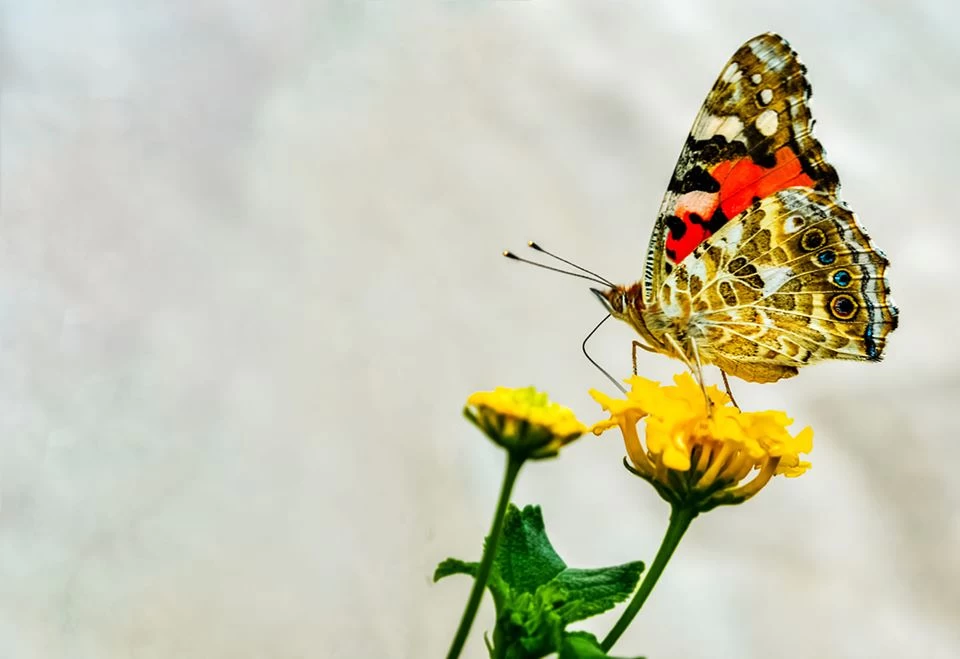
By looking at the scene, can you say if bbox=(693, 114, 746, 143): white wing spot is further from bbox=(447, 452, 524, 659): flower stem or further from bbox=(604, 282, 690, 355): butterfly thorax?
bbox=(447, 452, 524, 659): flower stem

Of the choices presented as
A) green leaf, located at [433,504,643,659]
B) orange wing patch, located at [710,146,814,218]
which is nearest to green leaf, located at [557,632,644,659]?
green leaf, located at [433,504,643,659]

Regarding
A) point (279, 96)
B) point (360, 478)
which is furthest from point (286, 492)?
point (279, 96)

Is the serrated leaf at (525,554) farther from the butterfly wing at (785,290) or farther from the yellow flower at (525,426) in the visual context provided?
the butterfly wing at (785,290)

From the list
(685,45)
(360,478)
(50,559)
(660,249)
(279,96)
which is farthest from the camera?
(685,45)

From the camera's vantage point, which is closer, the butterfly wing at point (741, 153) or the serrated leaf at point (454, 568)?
the serrated leaf at point (454, 568)

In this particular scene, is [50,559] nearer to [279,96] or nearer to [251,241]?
[251,241]

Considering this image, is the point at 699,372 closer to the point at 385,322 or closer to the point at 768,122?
the point at 768,122

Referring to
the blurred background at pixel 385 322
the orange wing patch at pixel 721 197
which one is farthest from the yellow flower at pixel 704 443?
the blurred background at pixel 385 322
